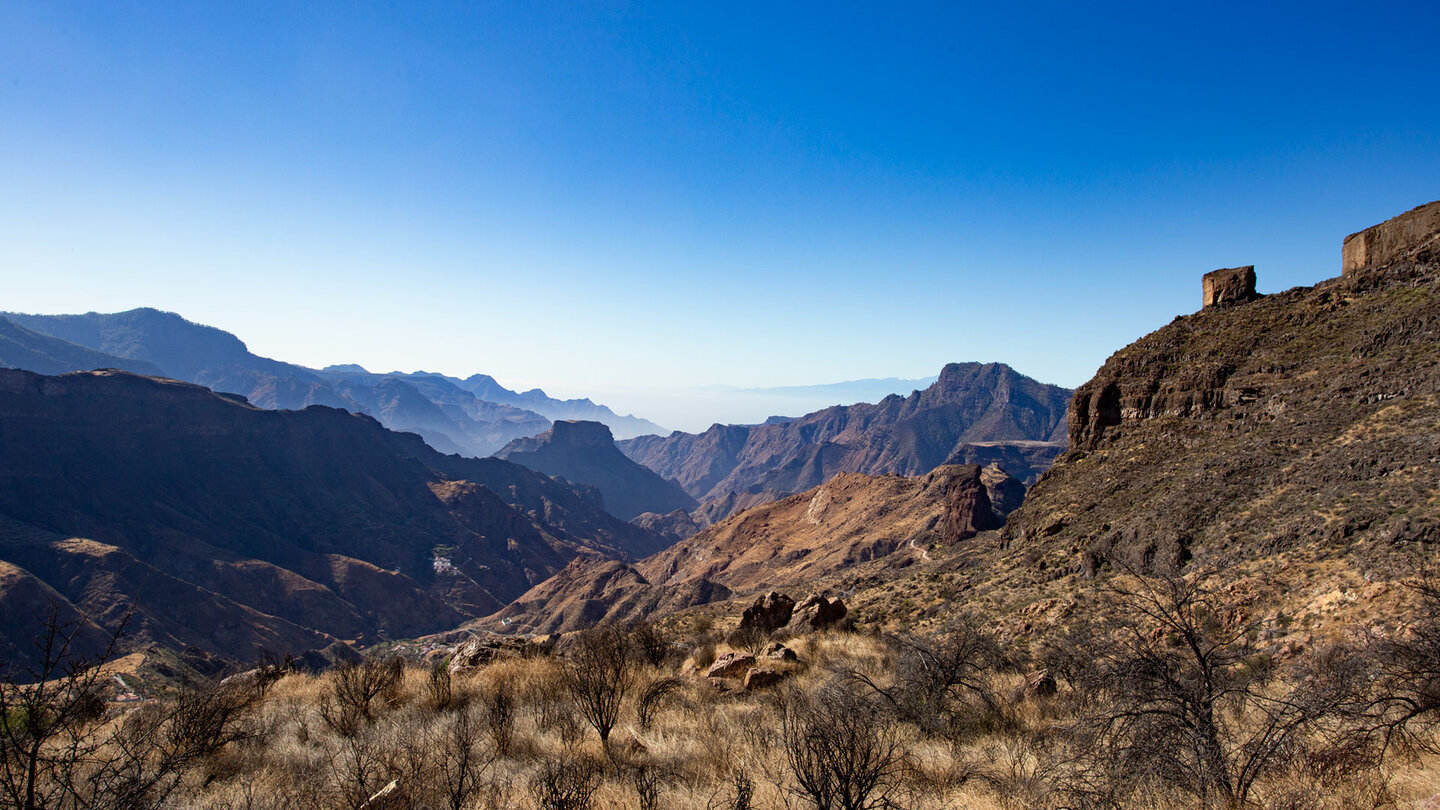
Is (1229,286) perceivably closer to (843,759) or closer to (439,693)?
(843,759)

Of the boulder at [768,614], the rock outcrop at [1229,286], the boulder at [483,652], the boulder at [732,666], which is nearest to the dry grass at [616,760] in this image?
the boulder at [732,666]

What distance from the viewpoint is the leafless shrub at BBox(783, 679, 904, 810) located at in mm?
5379

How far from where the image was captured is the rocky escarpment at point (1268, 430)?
17.6 m

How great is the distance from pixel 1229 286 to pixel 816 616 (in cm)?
3117

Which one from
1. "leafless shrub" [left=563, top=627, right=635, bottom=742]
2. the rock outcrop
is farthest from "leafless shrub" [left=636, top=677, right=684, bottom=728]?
the rock outcrop

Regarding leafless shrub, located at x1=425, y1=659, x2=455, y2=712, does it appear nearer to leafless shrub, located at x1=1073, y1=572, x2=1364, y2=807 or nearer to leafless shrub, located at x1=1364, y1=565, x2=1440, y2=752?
leafless shrub, located at x1=1073, y1=572, x2=1364, y2=807

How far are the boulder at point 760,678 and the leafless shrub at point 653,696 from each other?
4.41 feet

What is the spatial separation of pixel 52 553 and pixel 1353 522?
427 feet

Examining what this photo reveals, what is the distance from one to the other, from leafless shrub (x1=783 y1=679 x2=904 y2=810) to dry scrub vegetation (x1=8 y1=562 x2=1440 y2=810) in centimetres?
5

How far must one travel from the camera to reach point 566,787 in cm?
601

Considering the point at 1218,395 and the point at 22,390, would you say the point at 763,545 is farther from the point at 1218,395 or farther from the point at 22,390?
the point at 22,390

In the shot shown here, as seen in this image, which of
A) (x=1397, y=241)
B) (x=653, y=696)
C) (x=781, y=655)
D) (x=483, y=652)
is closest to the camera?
(x=653, y=696)

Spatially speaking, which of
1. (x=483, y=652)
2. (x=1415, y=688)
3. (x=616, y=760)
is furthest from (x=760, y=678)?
(x=1415, y=688)

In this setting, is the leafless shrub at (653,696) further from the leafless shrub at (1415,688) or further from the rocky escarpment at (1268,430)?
the rocky escarpment at (1268,430)
